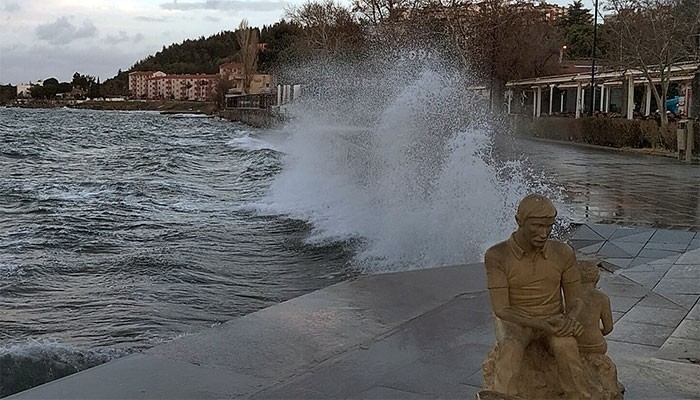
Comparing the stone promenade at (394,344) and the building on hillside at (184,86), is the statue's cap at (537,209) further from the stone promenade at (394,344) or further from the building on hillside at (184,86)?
the building on hillside at (184,86)

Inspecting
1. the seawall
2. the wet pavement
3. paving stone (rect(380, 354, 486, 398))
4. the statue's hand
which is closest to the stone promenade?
paving stone (rect(380, 354, 486, 398))

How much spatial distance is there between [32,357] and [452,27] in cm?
4649

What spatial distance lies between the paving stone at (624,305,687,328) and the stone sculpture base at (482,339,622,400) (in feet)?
8.83

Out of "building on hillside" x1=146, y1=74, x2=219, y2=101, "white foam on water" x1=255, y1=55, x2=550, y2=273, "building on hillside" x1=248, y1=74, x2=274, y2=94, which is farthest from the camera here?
"building on hillside" x1=146, y1=74, x2=219, y2=101

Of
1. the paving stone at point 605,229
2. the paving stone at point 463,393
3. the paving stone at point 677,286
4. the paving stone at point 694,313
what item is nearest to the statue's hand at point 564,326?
the paving stone at point 463,393

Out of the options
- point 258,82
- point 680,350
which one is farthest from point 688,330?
point 258,82

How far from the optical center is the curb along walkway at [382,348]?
4.71m

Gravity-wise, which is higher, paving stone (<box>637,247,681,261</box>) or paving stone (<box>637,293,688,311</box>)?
paving stone (<box>637,247,681,261</box>)

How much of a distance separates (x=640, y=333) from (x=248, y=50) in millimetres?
111746

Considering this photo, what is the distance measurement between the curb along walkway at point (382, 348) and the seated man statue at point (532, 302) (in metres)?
1.01

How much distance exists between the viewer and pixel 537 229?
351cm

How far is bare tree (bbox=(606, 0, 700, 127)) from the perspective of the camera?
30047 mm

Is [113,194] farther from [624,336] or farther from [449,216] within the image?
[624,336]

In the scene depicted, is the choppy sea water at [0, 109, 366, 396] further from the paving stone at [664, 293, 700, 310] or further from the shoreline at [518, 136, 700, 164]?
the shoreline at [518, 136, 700, 164]
